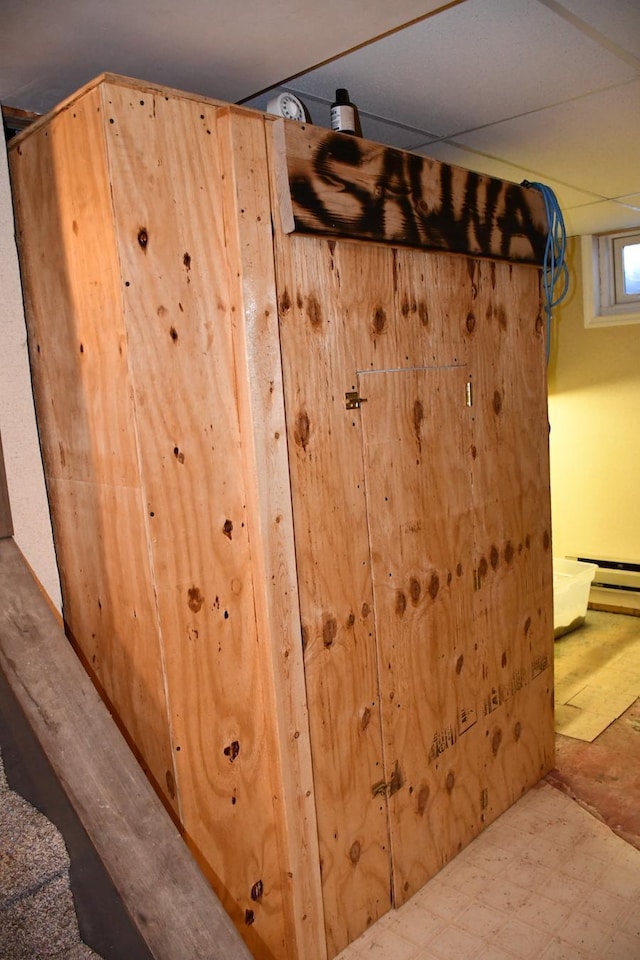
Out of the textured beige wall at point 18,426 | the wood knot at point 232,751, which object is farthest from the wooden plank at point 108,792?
the wood knot at point 232,751

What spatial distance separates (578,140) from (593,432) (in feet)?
8.51

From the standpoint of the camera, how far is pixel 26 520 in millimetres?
1979

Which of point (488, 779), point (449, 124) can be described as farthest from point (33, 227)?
point (488, 779)

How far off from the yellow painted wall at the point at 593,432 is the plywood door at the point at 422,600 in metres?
2.83

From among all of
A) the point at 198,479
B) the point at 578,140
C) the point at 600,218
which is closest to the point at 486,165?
the point at 578,140

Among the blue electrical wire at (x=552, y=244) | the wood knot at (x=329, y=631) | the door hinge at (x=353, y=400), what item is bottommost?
the wood knot at (x=329, y=631)

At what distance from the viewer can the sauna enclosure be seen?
1.69 meters

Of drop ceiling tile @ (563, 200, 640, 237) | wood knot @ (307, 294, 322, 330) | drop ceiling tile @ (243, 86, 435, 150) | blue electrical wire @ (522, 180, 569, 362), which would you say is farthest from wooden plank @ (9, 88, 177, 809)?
drop ceiling tile @ (563, 200, 640, 237)

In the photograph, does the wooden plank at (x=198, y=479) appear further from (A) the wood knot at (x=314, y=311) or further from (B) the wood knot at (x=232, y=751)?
(A) the wood knot at (x=314, y=311)

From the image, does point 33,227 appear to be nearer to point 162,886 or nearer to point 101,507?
point 101,507

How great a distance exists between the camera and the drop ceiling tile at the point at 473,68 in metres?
1.74

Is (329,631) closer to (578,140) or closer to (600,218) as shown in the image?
(578,140)

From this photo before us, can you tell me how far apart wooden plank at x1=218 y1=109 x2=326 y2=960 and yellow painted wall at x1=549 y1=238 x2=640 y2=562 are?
12.0 ft

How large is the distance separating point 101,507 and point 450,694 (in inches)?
53.5
